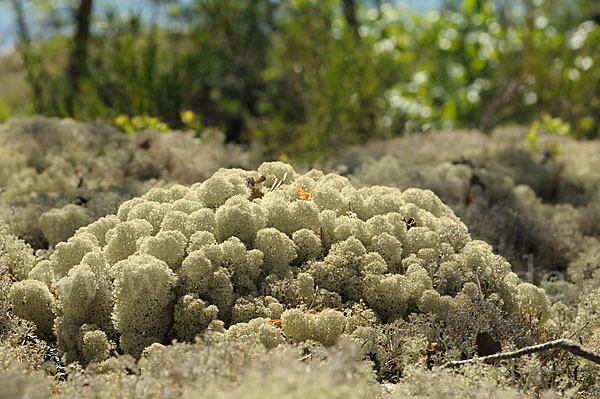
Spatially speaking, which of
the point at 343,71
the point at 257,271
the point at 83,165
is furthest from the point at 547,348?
the point at 343,71

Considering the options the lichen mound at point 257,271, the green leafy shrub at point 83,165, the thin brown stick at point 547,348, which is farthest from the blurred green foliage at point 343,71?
the thin brown stick at point 547,348

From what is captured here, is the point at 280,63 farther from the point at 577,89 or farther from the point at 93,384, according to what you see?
the point at 93,384

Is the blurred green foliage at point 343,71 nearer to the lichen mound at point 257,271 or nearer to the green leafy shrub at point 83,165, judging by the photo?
the green leafy shrub at point 83,165

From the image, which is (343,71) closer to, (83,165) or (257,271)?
(83,165)

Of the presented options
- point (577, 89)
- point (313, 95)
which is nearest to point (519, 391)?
point (313, 95)

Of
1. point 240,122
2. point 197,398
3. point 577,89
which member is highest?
point 197,398

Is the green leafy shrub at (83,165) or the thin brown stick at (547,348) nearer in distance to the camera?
the thin brown stick at (547,348)

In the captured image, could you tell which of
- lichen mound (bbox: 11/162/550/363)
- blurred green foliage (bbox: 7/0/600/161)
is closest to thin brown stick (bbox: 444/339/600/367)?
lichen mound (bbox: 11/162/550/363)

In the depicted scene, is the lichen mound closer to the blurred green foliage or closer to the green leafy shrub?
the green leafy shrub
